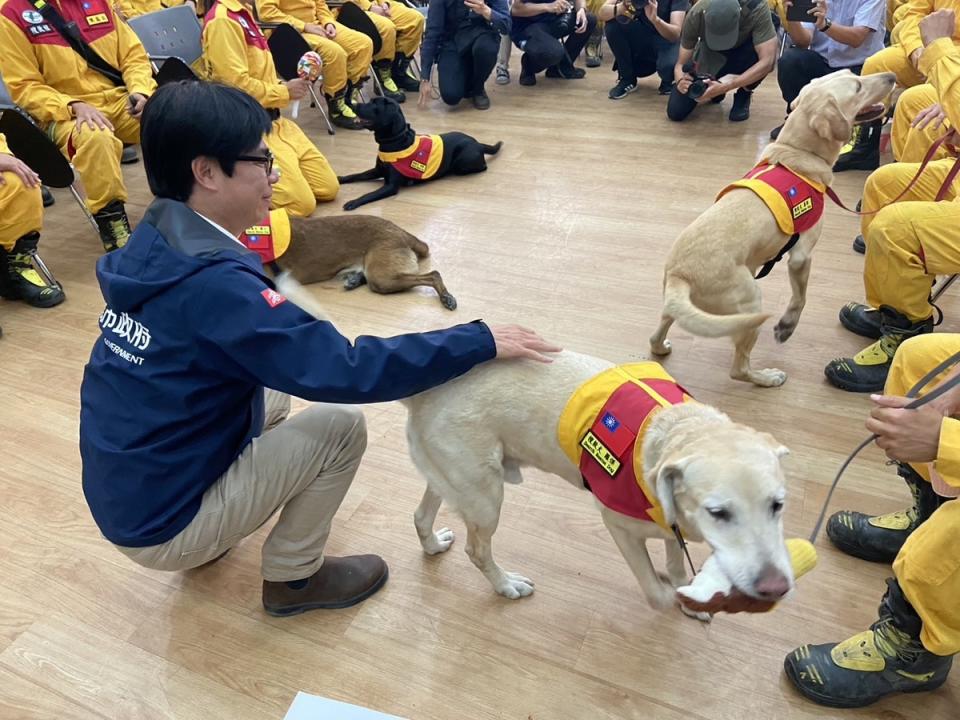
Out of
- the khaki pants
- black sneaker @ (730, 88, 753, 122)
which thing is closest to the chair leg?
black sneaker @ (730, 88, 753, 122)

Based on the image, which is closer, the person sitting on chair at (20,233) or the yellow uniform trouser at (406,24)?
the person sitting on chair at (20,233)

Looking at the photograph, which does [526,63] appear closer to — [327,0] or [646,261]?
[327,0]

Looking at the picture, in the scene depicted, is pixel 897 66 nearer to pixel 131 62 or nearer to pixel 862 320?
pixel 862 320

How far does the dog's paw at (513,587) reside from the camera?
173 cm

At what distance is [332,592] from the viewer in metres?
1.75

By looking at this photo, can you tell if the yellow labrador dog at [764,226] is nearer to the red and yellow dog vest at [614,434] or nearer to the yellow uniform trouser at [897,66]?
the red and yellow dog vest at [614,434]

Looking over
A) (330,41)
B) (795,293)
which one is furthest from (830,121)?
(330,41)

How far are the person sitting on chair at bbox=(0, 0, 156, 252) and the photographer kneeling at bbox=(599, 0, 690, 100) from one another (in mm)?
3683

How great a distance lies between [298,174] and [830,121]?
9.37ft

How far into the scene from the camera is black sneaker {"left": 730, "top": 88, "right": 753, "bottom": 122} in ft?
15.5

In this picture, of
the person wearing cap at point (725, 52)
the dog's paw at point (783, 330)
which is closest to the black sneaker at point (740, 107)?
the person wearing cap at point (725, 52)

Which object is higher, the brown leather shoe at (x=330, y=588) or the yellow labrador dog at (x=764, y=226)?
the yellow labrador dog at (x=764, y=226)

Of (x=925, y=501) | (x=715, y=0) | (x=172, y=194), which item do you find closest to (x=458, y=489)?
(x=172, y=194)

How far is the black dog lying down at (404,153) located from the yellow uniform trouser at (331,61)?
1266 millimetres
